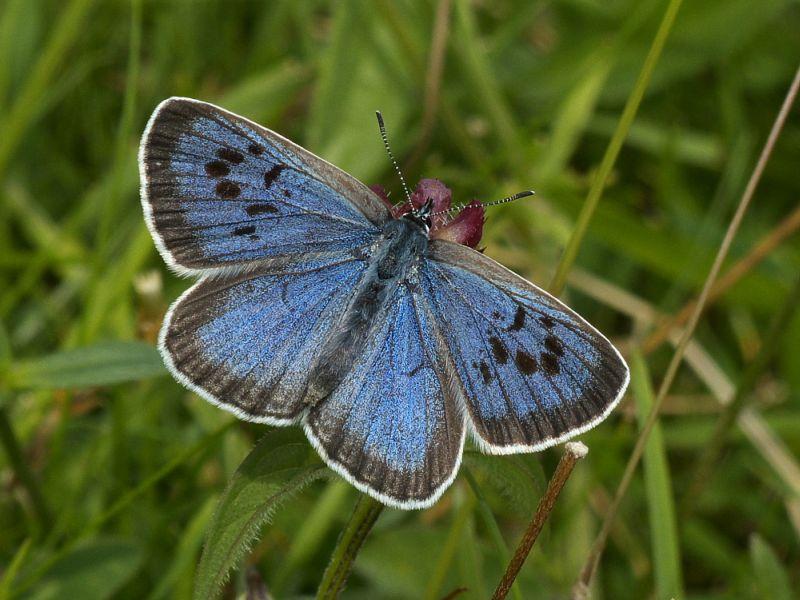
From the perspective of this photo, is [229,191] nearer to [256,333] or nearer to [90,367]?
[256,333]

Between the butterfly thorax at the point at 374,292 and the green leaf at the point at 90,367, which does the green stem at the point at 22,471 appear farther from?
the butterfly thorax at the point at 374,292

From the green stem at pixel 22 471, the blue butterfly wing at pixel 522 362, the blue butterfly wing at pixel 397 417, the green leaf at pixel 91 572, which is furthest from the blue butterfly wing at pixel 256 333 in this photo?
the green leaf at pixel 91 572

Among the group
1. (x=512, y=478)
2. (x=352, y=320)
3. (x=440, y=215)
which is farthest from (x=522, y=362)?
(x=440, y=215)

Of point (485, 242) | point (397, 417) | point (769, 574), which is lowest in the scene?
point (769, 574)

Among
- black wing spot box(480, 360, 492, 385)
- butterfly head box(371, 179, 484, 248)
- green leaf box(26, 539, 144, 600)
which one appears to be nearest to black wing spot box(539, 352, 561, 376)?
black wing spot box(480, 360, 492, 385)

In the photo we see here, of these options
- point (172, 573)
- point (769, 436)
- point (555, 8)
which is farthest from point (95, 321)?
point (555, 8)

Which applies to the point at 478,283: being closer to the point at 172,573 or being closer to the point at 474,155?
the point at 172,573
